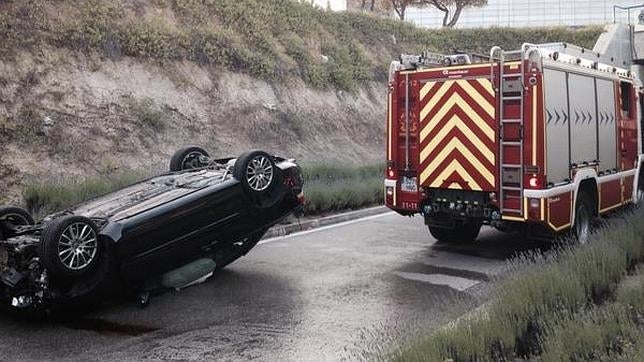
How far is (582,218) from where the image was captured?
9586 mm

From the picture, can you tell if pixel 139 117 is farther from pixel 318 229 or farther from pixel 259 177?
pixel 259 177

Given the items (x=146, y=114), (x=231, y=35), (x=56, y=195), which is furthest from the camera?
(x=231, y=35)

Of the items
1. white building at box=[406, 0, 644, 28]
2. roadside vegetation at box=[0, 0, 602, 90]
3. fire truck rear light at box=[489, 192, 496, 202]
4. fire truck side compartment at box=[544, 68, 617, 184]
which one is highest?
white building at box=[406, 0, 644, 28]

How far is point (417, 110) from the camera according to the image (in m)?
9.62

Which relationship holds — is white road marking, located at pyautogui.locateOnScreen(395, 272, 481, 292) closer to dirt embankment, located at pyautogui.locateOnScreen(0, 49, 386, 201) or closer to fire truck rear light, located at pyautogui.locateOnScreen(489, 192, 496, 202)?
fire truck rear light, located at pyautogui.locateOnScreen(489, 192, 496, 202)

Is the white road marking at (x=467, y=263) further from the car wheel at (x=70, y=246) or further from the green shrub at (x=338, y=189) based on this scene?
the car wheel at (x=70, y=246)

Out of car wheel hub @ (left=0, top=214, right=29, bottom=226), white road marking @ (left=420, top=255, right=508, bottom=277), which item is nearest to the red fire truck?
white road marking @ (left=420, top=255, right=508, bottom=277)

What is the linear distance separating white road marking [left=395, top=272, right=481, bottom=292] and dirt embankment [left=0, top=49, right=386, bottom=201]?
8.66m

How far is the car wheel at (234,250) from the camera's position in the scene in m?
7.85

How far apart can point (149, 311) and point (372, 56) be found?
25.4 meters

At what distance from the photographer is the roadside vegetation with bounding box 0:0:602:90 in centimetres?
1834

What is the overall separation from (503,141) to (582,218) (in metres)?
1.87

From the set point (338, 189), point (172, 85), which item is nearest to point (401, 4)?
point (172, 85)

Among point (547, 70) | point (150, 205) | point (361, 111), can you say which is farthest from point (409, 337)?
point (361, 111)
